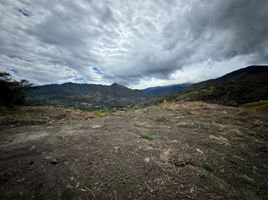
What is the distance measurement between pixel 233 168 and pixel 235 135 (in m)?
6.84

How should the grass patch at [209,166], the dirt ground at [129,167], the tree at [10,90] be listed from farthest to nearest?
1. the tree at [10,90]
2. the grass patch at [209,166]
3. the dirt ground at [129,167]

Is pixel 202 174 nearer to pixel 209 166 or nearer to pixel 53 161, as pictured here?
pixel 209 166

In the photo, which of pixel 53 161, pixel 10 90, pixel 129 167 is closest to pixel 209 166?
pixel 129 167

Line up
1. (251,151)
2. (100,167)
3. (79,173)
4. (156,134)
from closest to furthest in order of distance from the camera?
(79,173), (100,167), (251,151), (156,134)

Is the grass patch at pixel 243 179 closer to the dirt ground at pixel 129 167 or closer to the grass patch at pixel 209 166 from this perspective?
the dirt ground at pixel 129 167

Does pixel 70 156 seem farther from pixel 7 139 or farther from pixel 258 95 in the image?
pixel 258 95

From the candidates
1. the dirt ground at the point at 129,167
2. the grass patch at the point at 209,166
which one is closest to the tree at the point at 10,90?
the dirt ground at the point at 129,167

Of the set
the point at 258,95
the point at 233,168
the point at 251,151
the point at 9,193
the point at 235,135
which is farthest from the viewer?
the point at 258,95

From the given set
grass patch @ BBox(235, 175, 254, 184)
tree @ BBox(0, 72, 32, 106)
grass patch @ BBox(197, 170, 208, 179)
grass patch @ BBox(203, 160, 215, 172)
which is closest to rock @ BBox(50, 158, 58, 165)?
grass patch @ BBox(197, 170, 208, 179)

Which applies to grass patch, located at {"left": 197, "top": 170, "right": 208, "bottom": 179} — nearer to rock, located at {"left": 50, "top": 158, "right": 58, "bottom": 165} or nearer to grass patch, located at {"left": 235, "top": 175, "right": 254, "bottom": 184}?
grass patch, located at {"left": 235, "top": 175, "right": 254, "bottom": 184}

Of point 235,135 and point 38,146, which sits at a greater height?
point 38,146

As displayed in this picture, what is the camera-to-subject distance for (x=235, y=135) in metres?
15.0

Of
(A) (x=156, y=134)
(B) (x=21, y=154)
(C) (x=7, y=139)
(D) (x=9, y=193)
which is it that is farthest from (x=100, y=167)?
(C) (x=7, y=139)

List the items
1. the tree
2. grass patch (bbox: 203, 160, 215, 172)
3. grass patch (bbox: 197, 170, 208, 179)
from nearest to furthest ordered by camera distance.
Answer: grass patch (bbox: 197, 170, 208, 179) < grass patch (bbox: 203, 160, 215, 172) < the tree
